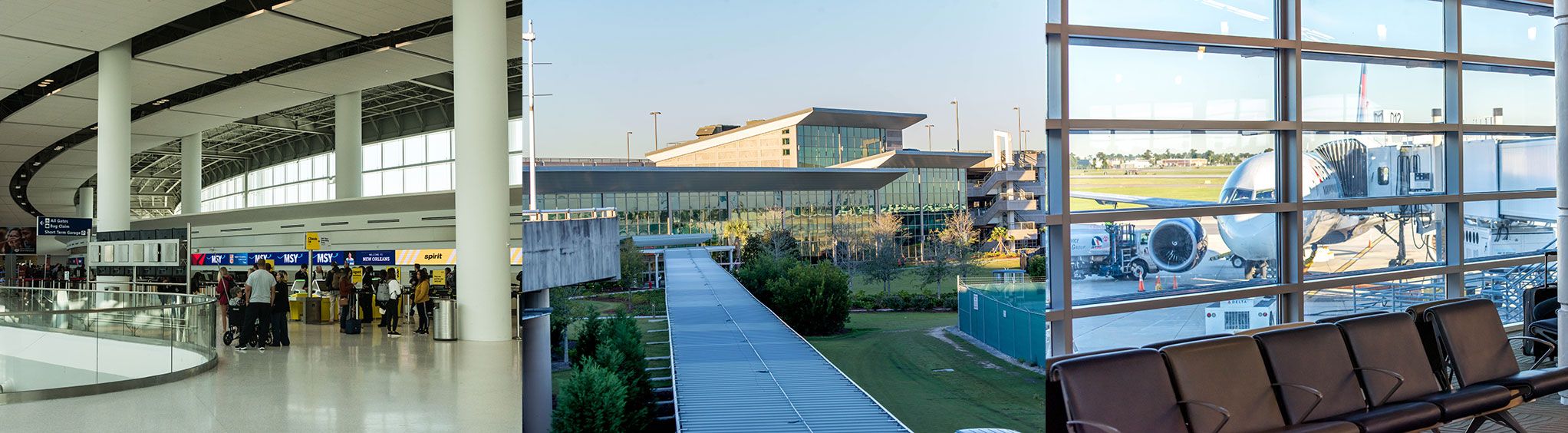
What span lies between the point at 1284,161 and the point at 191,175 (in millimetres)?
37810

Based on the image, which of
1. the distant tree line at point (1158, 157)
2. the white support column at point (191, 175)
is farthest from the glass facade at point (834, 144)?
the white support column at point (191, 175)

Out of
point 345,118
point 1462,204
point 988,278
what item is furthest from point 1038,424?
point 345,118

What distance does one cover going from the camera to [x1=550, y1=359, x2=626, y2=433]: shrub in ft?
12.8

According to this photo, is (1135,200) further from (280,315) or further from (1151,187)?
(280,315)

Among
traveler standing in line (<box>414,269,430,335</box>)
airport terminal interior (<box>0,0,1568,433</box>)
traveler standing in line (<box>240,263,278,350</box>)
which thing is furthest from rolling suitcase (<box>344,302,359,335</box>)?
airport terminal interior (<box>0,0,1568,433</box>)

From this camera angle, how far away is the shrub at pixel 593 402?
154 inches

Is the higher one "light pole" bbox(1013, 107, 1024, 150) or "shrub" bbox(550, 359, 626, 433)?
"light pole" bbox(1013, 107, 1024, 150)

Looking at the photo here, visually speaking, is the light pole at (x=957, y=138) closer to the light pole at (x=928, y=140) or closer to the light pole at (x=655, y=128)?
the light pole at (x=928, y=140)

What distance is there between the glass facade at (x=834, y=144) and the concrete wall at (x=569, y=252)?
98cm

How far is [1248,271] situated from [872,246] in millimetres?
3701

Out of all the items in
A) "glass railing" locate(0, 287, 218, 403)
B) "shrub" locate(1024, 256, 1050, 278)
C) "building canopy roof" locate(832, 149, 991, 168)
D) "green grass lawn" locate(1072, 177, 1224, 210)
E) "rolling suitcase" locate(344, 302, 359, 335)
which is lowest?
"rolling suitcase" locate(344, 302, 359, 335)

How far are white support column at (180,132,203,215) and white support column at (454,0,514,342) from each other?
25.3 metres

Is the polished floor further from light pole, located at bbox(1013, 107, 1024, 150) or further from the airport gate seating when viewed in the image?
the airport gate seating

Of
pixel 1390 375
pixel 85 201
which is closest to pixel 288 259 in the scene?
pixel 1390 375
